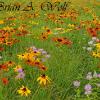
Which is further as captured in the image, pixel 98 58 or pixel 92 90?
pixel 98 58

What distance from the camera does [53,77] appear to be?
4273 mm

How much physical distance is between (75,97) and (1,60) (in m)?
1.50

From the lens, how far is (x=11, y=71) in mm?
4148

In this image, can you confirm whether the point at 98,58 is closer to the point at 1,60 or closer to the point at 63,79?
the point at 63,79

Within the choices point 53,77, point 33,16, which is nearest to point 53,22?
point 33,16

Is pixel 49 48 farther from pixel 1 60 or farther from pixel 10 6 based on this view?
pixel 10 6

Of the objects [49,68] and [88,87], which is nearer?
[88,87]

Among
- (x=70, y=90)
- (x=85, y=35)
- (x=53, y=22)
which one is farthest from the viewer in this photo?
(x=53, y=22)

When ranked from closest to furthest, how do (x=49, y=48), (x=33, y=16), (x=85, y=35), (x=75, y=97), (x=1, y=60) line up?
(x=75, y=97), (x=1, y=60), (x=49, y=48), (x=85, y=35), (x=33, y=16)

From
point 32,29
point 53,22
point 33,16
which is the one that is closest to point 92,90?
point 32,29

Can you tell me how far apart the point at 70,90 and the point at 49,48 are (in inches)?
53.9

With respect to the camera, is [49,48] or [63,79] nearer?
[63,79]

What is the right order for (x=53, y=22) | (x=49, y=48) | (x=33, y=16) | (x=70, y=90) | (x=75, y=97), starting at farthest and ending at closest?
1. (x=33, y=16)
2. (x=53, y=22)
3. (x=49, y=48)
4. (x=70, y=90)
5. (x=75, y=97)

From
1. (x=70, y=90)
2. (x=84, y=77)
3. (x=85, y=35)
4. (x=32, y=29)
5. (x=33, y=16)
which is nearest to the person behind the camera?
(x=70, y=90)
